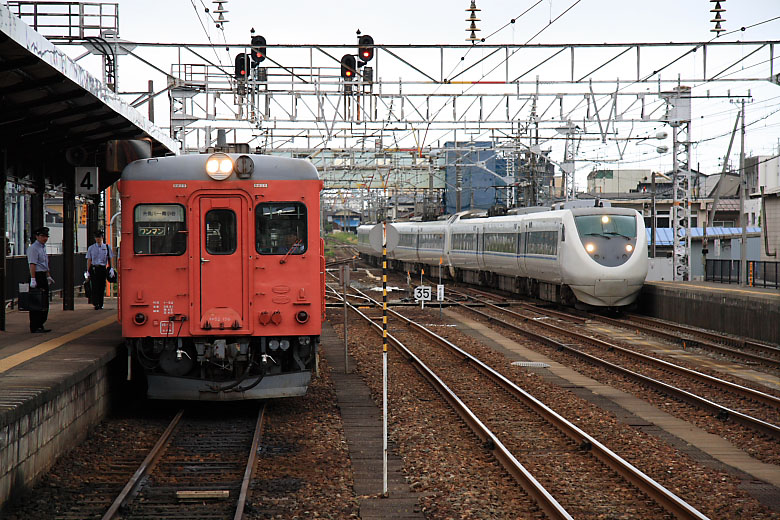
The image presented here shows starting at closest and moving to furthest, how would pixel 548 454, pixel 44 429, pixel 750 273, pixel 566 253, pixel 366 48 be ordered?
pixel 44 429, pixel 548 454, pixel 366 48, pixel 566 253, pixel 750 273

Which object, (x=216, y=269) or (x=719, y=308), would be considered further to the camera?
(x=719, y=308)

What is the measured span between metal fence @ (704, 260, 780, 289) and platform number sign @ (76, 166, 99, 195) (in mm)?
18944

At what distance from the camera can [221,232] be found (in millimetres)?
10023

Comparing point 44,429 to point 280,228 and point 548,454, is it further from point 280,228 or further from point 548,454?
point 548,454

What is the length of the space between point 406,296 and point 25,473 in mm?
24319

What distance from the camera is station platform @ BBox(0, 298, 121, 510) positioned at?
691 cm

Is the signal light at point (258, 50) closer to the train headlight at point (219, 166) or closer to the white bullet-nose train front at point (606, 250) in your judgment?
A: the white bullet-nose train front at point (606, 250)

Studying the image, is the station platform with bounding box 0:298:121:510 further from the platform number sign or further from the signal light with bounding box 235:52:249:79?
the signal light with bounding box 235:52:249:79

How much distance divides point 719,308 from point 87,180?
13466mm

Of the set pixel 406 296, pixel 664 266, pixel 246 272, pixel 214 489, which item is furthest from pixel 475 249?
pixel 214 489

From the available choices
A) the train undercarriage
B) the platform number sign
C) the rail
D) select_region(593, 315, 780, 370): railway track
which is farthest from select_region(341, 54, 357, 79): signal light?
the train undercarriage

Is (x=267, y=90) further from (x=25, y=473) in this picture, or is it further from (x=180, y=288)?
(x=25, y=473)

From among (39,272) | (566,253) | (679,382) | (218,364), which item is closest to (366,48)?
(566,253)

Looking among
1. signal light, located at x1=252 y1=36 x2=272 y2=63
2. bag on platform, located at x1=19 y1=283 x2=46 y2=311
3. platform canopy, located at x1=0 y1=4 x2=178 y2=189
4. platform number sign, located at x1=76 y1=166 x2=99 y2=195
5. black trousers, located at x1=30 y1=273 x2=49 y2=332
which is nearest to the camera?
platform canopy, located at x1=0 y1=4 x2=178 y2=189
